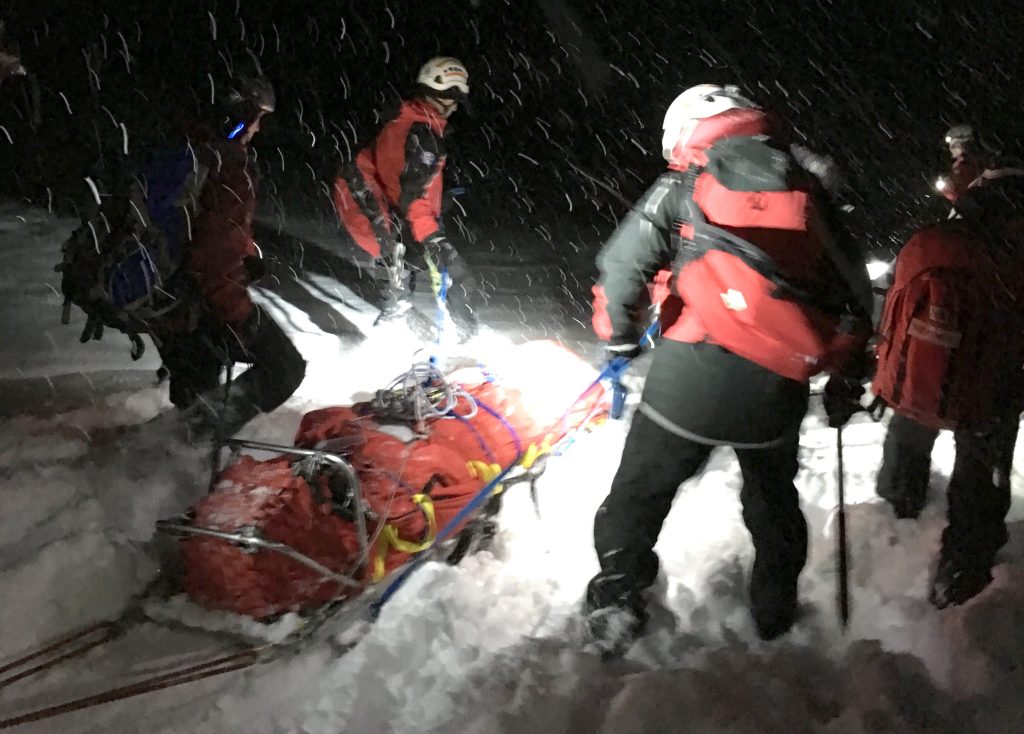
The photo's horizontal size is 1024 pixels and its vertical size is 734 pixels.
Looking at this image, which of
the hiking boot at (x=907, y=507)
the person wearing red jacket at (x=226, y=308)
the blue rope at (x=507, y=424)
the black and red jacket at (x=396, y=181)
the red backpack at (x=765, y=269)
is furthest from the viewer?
the black and red jacket at (x=396, y=181)

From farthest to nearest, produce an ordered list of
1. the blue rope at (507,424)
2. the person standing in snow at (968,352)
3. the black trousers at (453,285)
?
the black trousers at (453,285)
the blue rope at (507,424)
the person standing in snow at (968,352)

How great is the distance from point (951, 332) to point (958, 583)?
A: 978 millimetres

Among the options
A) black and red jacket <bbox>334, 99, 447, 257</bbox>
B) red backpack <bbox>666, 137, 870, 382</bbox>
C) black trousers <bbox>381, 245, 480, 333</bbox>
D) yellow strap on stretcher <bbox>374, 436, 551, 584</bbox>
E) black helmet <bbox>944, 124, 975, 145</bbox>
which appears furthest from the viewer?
black trousers <bbox>381, 245, 480, 333</bbox>

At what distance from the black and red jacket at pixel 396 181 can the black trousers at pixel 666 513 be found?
2.93 m

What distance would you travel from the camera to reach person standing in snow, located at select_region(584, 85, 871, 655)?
2.30m

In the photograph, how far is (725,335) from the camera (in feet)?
8.06

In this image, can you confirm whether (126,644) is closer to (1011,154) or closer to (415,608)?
(415,608)

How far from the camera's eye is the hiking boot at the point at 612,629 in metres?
2.83

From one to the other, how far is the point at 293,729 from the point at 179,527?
79cm

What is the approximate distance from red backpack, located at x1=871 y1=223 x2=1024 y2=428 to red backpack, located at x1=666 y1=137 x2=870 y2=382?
1.95 feet

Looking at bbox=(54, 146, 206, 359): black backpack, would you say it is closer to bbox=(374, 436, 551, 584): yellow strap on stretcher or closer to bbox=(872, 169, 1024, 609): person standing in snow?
bbox=(374, 436, 551, 584): yellow strap on stretcher

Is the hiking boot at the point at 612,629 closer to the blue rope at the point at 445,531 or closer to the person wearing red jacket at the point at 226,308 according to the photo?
the blue rope at the point at 445,531

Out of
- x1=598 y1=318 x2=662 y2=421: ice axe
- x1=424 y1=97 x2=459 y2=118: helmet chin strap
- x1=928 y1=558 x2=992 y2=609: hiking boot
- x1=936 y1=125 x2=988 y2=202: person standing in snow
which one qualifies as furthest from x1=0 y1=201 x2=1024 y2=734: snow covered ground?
x1=424 y1=97 x2=459 y2=118: helmet chin strap

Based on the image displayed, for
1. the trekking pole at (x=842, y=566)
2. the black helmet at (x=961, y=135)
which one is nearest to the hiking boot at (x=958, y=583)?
the trekking pole at (x=842, y=566)
